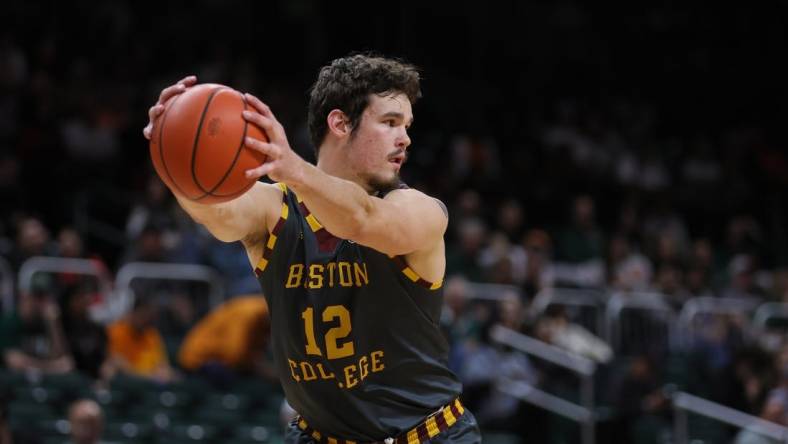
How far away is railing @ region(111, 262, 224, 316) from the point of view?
35.9 ft

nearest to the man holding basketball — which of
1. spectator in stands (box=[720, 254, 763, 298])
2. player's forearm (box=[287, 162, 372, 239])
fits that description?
player's forearm (box=[287, 162, 372, 239])

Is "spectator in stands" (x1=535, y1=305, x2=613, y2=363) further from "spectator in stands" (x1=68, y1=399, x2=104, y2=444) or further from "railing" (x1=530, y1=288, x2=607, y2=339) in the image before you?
"spectator in stands" (x1=68, y1=399, x2=104, y2=444)

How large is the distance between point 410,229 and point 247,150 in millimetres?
643

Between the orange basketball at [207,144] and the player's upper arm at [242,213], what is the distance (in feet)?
1.08

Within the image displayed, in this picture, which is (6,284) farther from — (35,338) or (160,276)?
(160,276)

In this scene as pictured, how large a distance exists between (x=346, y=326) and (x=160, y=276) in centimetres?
724

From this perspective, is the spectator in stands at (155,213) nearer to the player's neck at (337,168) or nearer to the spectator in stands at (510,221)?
the spectator in stands at (510,221)

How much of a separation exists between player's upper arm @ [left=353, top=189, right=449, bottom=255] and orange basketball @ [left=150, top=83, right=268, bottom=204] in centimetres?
41

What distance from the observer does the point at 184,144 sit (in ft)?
11.4

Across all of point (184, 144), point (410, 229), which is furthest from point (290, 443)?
point (184, 144)

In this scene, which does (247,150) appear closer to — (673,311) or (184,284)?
(184,284)

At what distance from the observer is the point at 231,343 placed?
1023 centimetres

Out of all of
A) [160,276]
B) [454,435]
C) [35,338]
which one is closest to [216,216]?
[454,435]

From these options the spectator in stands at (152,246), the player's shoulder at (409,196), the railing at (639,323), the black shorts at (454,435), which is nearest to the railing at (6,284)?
the spectator in stands at (152,246)
